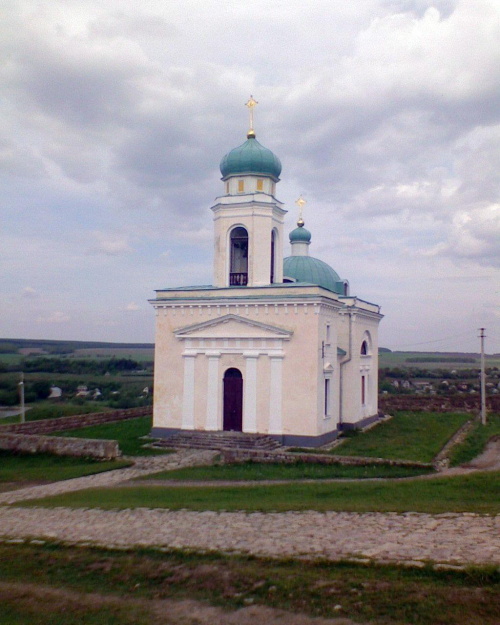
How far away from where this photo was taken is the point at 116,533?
424 inches

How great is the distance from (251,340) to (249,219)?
18.8 ft

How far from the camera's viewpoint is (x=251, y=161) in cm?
2847

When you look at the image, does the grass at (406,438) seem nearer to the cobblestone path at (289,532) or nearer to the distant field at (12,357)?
the cobblestone path at (289,532)

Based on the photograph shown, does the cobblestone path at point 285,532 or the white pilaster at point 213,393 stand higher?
the white pilaster at point 213,393

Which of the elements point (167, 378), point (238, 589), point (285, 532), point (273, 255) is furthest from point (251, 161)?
point (238, 589)

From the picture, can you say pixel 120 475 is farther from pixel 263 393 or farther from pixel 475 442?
pixel 475 442

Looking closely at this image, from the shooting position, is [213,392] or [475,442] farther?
[475,442]

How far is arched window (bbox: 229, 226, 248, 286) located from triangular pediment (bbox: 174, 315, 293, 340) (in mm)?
2625

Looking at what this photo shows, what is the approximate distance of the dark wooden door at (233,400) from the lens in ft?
86.6

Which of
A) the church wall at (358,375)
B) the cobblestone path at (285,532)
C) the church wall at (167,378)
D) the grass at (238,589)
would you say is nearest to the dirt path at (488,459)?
the church wall at (358,375)

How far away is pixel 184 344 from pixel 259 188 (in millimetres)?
7983

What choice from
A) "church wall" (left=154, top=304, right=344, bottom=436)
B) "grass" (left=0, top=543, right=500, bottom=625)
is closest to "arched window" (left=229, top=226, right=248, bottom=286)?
"church wall" (left=154, top=304, right=344, bottom=436)

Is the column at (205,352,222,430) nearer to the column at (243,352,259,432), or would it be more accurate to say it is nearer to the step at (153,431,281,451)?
the step at (153,431,281,451)

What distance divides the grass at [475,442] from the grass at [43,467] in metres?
12.2
